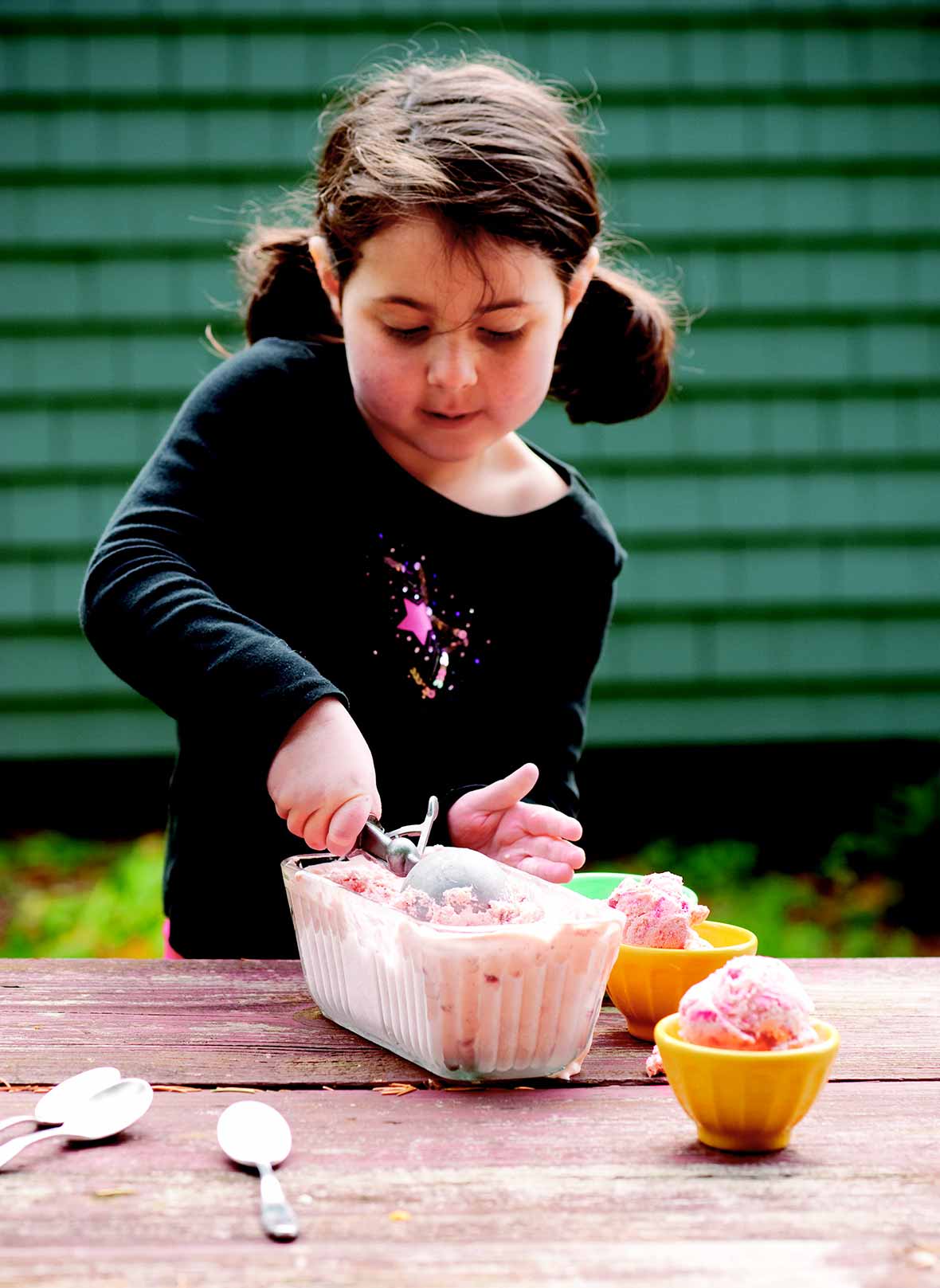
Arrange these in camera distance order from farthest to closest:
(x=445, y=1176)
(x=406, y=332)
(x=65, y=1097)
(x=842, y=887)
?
(x=842, y=887) → (x=406, y=332) → (x=65, y=1097) → (x=445, y=1176)

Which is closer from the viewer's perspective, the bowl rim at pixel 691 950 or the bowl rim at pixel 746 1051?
the bowl rim at pixel 746 1051

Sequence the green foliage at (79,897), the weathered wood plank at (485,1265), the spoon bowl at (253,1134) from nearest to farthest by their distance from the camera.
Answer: the weathered wood plank at (485,1265) < the spoon bowl at (253,1134) < the green foliage at (79,897)

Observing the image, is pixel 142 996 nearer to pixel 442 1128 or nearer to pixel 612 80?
pixel 442 1128

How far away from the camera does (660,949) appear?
129 cm

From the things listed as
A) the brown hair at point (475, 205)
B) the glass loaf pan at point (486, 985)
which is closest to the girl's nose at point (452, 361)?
the brown hair at point (475, 205)

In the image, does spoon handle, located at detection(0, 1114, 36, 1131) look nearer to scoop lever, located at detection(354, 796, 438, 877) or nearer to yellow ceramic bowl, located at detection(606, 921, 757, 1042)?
scoop lever, located at detection(354, 796, 438, 877)

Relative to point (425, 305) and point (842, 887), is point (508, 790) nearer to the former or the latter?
point (425, 305)

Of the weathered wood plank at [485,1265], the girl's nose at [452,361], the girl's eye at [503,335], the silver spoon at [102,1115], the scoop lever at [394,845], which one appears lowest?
the silver spoon at [102,1115]

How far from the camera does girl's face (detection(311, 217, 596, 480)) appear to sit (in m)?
1.61

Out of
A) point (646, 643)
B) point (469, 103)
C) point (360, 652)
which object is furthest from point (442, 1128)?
point (646, 643)

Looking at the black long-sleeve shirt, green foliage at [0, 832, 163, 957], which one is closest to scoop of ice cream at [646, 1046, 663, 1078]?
the black long-sleeve shirt

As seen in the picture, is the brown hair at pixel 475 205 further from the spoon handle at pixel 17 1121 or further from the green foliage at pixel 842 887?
the green foliage at pixel 842 887

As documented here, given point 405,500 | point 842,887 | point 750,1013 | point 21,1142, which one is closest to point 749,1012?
point 750,1013

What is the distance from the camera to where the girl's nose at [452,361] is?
1621 millimetres
